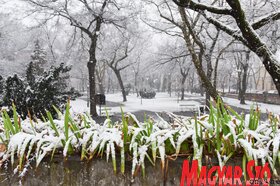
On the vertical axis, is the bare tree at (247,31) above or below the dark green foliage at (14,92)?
above

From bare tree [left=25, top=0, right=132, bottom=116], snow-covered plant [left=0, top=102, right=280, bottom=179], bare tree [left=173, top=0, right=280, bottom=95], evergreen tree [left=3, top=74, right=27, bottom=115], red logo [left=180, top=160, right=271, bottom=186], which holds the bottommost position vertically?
red logo [left=180, top=160, right=271, bottom=186]

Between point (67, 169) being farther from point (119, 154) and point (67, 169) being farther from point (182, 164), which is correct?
point (182, 164)

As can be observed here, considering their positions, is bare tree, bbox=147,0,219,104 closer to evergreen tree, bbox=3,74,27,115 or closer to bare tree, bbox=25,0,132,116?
bare tree, bbox=25,0,132,116

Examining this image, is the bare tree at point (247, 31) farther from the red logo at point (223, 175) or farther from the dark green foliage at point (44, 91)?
the red logo at point (223, 175)

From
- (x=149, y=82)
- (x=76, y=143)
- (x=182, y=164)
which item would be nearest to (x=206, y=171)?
(x=182, y=164)

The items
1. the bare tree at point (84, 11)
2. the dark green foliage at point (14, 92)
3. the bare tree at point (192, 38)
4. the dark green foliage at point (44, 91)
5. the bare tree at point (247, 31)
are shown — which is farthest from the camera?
the bare tree at point (84, 11)

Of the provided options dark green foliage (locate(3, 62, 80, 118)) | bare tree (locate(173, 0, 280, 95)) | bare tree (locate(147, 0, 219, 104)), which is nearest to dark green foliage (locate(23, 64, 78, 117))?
dark green foliage (locate(3, 62, 80, 118))

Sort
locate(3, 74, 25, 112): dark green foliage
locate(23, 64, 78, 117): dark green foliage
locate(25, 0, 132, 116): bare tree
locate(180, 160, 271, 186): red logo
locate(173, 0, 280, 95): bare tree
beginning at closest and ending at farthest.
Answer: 1. locate(180, 160, 271, 186): red logo
2. locate(173, 0, 280, 95): bare tree
3. locate(3, 74, 25, 112): dark green foliage
4. locate(23, 64, 78, 117): dark green foliage
5. locate(25, 0, 132, 116): bare tree

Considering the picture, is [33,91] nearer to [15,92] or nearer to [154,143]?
[15,92]

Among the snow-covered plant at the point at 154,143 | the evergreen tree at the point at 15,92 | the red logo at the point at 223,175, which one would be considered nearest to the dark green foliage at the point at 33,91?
the evergreen tree at the point at 15,92

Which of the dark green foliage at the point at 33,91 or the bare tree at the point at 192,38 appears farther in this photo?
the bare tree at the point at 192,38

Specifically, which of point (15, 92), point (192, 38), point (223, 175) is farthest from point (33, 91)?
point (192, 38)

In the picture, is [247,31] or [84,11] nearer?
[247,31]

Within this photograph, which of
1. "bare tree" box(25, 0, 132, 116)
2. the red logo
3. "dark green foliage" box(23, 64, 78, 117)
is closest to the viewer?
the red logo
